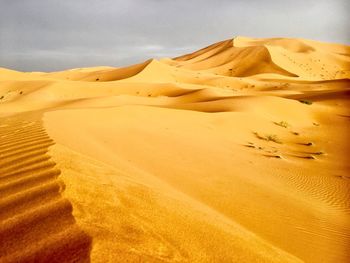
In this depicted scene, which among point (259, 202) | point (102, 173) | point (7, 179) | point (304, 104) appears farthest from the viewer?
point (304, 104)

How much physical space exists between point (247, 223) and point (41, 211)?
2.02 m

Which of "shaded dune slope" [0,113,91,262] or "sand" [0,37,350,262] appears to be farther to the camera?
"sand" [0,37,350,262]

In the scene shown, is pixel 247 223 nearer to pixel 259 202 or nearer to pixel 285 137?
pixel 259 202

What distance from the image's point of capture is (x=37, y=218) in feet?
5.92

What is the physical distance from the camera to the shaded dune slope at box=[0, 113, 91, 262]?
4.87ft

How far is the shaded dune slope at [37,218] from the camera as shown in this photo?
1.48m

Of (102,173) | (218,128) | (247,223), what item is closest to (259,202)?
(247,223)

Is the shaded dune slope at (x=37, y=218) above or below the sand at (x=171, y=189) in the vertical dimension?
above

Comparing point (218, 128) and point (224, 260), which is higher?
point (224, 260)

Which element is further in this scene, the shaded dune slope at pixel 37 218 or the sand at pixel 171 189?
the sand at pixel 171 189

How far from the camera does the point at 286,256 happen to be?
238 cm

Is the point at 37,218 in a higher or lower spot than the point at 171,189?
higher

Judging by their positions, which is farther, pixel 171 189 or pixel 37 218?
pixel 171 189

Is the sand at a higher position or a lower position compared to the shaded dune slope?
lower
